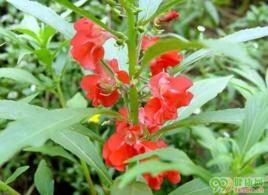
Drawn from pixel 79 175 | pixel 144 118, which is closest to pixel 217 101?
pixel 79 175

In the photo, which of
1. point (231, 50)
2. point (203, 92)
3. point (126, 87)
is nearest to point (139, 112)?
point (126, 87)

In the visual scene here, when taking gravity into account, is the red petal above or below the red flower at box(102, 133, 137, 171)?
above

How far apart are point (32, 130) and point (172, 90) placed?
0.33 m

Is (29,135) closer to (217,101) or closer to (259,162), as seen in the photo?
(259,162)

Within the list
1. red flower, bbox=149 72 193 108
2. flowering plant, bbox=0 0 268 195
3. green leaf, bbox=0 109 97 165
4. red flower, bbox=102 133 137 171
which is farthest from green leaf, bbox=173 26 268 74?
green leaf, bbox=0 109 97 165

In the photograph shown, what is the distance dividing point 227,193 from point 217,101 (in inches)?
55.2

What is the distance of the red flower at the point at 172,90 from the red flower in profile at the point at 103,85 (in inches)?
3.2

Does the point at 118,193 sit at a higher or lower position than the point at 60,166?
higher

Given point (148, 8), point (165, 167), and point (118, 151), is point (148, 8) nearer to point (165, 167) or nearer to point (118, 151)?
point (118, 151)

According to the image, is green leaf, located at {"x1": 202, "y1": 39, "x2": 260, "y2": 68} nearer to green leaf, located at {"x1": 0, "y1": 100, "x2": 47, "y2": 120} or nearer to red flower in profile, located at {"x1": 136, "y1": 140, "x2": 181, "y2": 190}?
red flower in profile, located at {"x1": 136, "y1": 140, "x2": 181, "y2": 190}

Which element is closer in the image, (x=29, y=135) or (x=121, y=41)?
(x=29, y=135)

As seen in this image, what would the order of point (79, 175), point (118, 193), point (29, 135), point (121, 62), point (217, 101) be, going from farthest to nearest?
point (217, 101) → point (79, 175) → point (121, 62) → point (118, 193) → point (29, 135)

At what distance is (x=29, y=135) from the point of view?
946 millimetres

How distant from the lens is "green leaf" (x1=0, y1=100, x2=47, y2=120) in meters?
1.17
